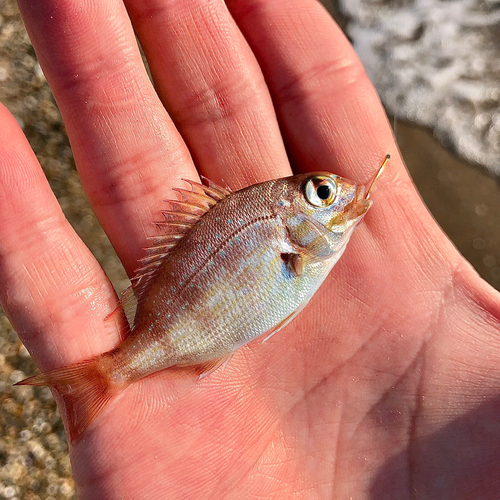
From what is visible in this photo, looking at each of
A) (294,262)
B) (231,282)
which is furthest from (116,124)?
(294,262)

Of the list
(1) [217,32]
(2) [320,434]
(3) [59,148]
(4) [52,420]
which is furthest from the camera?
(3) [59,148]

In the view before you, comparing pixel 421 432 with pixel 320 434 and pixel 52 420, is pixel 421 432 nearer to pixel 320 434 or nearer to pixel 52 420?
pixel 320 434

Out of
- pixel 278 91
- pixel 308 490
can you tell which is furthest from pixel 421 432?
pixel 278 91

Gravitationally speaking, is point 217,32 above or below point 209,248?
above

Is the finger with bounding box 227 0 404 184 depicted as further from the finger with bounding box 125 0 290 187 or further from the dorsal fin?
the dorsal fin

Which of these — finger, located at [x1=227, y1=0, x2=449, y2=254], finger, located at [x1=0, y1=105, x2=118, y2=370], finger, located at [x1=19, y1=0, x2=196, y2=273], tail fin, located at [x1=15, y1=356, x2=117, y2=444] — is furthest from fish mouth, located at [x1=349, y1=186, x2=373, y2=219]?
tail fin, located at [x1=15, y1=356, x2=117, y2=444]

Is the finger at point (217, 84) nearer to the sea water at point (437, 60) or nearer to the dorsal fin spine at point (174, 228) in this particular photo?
the dorsal fin spine at point (174, 228)
